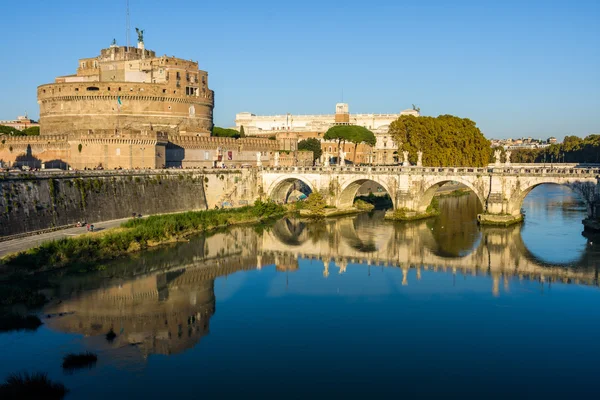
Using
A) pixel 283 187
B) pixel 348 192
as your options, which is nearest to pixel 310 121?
pixel 283 187

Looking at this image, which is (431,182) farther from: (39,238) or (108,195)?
(39,238)

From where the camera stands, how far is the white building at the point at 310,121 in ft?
275

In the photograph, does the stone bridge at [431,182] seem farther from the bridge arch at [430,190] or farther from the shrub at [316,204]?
the shrub at [316,204]

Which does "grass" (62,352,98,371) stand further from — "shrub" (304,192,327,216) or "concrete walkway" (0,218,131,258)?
"shrub" (304,192,327,216)

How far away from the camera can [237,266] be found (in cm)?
2672

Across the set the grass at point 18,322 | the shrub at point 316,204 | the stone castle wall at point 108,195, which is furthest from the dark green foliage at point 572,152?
the grass at point 18,322

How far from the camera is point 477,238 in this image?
105 feet

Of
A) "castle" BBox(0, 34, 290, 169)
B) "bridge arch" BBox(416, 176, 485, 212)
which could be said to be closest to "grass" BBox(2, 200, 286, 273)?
"castle" BBox(0, 34, 290, 169)

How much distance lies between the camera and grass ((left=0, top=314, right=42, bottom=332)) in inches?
688

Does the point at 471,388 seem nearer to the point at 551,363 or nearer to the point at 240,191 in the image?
the point at 551,363

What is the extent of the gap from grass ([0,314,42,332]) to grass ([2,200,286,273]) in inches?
151

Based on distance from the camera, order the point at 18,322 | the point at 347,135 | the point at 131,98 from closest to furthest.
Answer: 1. the point at 18,322
2. the point at 131,98
3. the point at 347,135

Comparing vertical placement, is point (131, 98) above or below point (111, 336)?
above

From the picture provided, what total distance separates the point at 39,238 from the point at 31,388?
41.7ft
